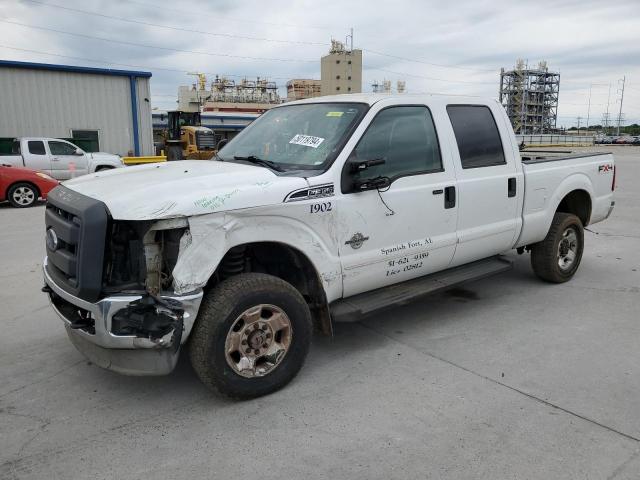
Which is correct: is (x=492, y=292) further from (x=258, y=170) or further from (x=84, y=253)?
(x=84, y=253)

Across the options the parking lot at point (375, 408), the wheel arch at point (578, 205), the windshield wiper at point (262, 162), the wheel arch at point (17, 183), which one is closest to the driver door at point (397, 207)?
the windshield wiper at point (262, 162)

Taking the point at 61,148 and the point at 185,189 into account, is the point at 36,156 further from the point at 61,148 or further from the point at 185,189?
the point at 185,189

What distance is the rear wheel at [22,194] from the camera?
12.6m

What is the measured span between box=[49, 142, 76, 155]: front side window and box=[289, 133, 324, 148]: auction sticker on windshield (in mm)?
14767

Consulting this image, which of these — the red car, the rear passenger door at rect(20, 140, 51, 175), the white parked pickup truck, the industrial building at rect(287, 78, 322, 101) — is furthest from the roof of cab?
the industrial building at rect(287, 78, 322, 101)

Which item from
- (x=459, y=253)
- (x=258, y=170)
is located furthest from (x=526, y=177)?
(x=258, y=170)

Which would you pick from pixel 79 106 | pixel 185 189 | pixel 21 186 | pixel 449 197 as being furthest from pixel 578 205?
pixel 79 106

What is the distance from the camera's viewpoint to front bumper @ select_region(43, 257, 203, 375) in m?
2.97

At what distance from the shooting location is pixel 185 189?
3.15 metres

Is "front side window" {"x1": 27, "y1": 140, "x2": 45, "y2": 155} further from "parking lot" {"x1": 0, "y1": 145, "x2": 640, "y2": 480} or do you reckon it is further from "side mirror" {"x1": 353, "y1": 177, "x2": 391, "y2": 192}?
"side mirror" {"x1": 353, "y1": 177, "x2": 391, "y2": 192}

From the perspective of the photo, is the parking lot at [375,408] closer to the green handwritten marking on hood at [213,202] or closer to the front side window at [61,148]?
the green handwritten marking on hood at [213,202]

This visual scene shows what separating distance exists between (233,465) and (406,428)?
3.37ft

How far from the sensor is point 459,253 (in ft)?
15.3

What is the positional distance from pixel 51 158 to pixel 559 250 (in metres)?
15.3
